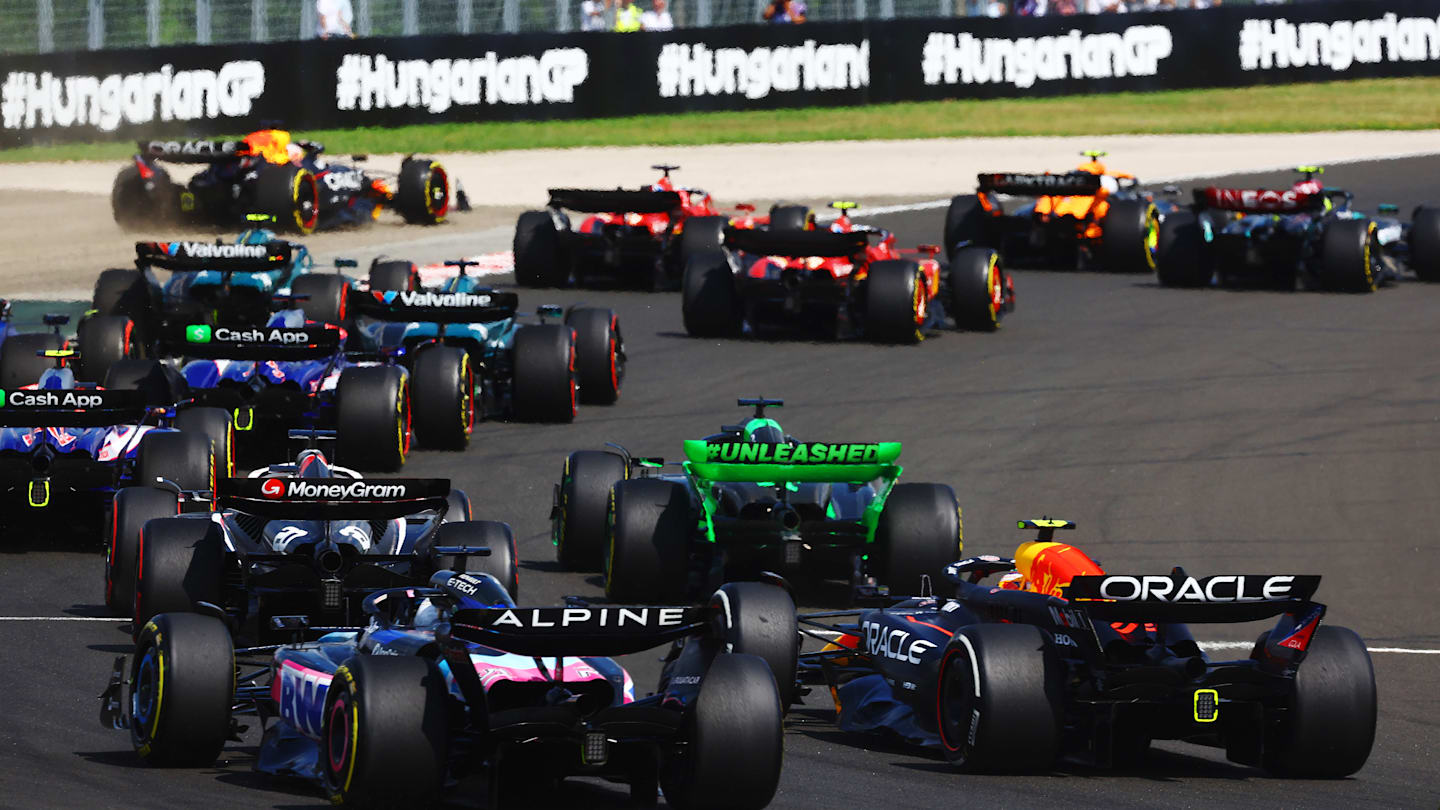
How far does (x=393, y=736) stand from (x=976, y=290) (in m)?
19.2

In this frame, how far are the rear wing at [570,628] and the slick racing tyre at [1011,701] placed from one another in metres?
1.63

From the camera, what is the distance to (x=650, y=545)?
15.8 metres

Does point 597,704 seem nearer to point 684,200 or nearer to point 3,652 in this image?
point 3,652

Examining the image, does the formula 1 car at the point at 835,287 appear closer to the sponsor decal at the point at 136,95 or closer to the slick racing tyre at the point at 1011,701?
the slick racing tyre at the point at 1011,701

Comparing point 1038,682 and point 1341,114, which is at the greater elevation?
point 1341,114

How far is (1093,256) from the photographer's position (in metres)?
33.4

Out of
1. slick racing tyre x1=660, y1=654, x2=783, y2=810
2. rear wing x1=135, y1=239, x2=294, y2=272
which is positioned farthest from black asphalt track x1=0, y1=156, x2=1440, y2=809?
rear wing x1=135, y1=239, x2=294, y2=272

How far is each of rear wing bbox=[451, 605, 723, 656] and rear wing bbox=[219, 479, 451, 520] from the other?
3.09 meters

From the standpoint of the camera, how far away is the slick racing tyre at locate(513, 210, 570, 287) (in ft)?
103

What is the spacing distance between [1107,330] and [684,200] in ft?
20.6

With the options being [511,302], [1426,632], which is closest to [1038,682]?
[1426,632]

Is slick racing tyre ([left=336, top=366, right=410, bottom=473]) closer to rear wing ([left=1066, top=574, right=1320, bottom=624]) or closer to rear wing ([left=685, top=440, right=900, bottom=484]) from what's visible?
rear wing ([left=685, top=440, right=900, bottom=484])

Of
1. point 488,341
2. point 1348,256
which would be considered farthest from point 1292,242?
point 488,341

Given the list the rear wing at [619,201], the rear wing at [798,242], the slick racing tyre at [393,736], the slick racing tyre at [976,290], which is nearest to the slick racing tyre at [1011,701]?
the slick racing tyre at [393,736]
